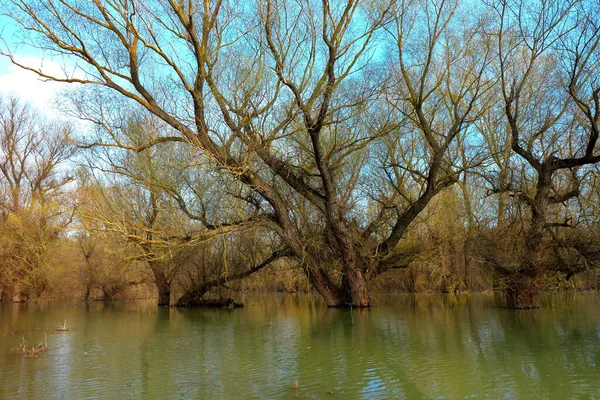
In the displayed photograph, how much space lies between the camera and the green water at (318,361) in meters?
5.71

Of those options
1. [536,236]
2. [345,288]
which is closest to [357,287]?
[345,288]

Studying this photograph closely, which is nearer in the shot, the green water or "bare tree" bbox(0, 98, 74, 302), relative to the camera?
the green water

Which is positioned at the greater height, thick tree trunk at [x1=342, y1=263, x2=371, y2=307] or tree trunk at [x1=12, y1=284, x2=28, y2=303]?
tree trunk at [x1=12, y1=284, x2=28, y2=303]

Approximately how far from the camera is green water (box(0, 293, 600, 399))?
571cm

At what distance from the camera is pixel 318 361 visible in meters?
7.67

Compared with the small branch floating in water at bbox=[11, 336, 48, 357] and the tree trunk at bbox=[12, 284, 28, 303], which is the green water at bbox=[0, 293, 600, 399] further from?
the tree trunk at bbox=[12, 284, 28, 303]

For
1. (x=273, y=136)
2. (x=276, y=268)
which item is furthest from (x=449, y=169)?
(x=276, y=268)

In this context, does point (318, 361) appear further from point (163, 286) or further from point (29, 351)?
point (163, 286)

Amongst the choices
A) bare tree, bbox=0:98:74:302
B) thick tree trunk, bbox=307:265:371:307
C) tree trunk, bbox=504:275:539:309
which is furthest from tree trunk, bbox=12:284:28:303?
tree trunk, bbox=504:275:539:309

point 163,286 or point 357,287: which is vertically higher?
point 163,286

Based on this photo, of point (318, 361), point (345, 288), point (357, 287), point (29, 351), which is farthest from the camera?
point (345, 288)

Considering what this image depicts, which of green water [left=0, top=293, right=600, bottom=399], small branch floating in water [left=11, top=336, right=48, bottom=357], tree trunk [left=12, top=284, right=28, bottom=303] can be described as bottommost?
green water [left=0, top=293, right=600, bottom=399]

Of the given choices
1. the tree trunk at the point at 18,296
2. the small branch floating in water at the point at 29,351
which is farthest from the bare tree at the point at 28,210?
the small branch floating in water at the point at 29,351

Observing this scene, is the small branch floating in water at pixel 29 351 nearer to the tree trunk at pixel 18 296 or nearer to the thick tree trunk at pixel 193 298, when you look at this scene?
the thick tree trunk at pixel 193 298
